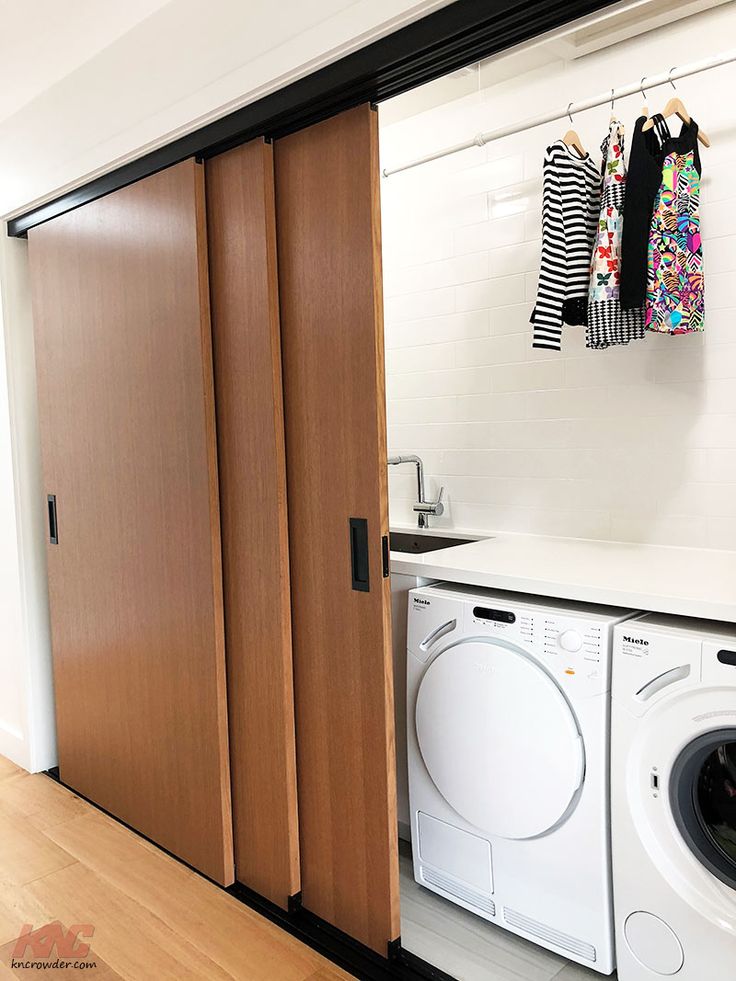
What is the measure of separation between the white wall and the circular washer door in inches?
56.8

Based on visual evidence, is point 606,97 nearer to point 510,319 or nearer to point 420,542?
point 510,319

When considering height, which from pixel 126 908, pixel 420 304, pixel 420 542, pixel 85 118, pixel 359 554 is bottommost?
pixel 126 908

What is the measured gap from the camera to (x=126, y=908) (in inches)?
89.4

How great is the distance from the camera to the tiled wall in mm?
2365

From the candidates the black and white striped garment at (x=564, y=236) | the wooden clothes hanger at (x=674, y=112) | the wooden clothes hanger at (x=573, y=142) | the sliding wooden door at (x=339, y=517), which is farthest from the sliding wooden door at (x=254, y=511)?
the wooden clothes hanger at (x=674, y=112)

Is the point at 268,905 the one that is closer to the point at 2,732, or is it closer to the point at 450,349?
the point at 2,732

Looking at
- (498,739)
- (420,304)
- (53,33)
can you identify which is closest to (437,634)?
(498,739)

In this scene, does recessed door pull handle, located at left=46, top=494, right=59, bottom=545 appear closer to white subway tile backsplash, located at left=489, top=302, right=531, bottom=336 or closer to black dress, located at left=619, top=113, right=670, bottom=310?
white subway tile backsplash, located at left=489, top=302, right=531, bottom=336

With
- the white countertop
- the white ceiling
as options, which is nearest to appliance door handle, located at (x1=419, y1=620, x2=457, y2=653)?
the white countertop

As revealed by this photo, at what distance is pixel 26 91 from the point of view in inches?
109

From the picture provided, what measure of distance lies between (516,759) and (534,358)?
1380 millimetres

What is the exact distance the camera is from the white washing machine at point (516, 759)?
1860 mm

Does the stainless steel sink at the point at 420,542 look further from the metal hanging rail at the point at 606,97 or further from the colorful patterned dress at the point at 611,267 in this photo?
the metal hanging rail at the point at 606,97

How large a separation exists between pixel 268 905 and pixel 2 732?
5.37ft
